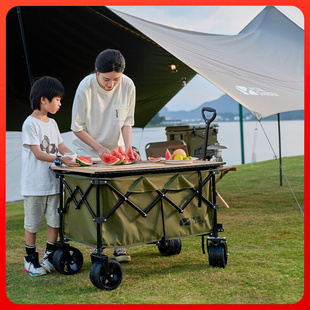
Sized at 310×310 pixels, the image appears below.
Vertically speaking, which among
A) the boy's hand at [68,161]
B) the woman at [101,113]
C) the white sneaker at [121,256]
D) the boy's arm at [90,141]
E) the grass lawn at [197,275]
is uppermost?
the woman at [101,113]

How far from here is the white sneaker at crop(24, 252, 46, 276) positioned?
10.6 feet

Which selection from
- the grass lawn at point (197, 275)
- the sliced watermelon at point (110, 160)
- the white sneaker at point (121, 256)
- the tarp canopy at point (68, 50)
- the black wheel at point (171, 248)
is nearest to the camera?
the grass lawn at point (197, 275)

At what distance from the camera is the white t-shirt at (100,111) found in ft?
10.7

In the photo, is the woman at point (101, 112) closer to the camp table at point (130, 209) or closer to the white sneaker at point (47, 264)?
the camp table at point (130, 209)

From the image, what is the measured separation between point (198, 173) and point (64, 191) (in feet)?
2.95

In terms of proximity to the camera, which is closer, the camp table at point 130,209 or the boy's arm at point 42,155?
the camp table at point 130,209

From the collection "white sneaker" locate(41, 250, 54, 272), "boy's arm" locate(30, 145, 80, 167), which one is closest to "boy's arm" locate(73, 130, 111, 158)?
"boy's arm" locate(30, 145, 80, 167)

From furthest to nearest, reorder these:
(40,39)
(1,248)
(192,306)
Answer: (40,39) → (1,248) → (192,306)

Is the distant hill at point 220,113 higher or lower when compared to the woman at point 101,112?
higher

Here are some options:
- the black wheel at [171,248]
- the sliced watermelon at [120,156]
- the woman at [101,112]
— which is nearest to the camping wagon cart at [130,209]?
the sliced watermelon at [120,156]

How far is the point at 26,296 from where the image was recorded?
9.35 feet

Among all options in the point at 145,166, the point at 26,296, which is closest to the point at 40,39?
the point at 145,166

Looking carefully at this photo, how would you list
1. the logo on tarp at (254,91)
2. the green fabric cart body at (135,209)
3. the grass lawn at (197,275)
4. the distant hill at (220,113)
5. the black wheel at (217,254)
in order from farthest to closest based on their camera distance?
the distant hill at (220,113), the logo on tarp at (254,91), the black wheel at (217,254), the green fabric cart body at (135,209), the grass lawn at (197,275)

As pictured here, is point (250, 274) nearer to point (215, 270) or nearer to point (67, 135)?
point (215, 270)
